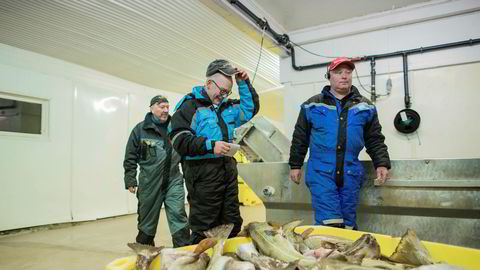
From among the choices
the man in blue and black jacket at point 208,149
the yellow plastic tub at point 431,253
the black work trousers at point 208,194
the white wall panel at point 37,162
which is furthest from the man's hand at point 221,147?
the white wall panel at point 37,162

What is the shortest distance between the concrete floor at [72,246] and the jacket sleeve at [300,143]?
1.75 metres

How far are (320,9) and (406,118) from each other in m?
1.44

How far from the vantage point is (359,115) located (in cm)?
192

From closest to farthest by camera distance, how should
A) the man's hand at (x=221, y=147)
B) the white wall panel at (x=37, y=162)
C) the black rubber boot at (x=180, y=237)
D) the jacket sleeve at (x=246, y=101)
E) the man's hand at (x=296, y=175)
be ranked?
the man's hand at (x=221, y=147) < the jacket sleeve at (x=246, y=101) < the man's hand at (x=296, y=175) < the black rubber boot at (x=180, y=237) < the white wall panel at (x=37, y=162)

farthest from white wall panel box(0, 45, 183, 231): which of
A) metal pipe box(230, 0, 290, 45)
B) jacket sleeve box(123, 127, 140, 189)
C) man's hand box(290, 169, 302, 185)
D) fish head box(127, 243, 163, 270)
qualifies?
fish head box(127, 243, 163, 270)

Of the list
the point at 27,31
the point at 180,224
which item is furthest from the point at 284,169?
the point at 27,31

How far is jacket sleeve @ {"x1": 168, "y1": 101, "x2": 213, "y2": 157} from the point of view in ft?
5.27

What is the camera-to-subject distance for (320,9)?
10.5 feet

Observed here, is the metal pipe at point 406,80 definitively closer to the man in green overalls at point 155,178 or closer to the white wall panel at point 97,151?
the man in green overalls at point 155,178

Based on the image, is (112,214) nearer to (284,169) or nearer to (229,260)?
(284,169)

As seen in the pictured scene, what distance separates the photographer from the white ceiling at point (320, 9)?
307 centimetres

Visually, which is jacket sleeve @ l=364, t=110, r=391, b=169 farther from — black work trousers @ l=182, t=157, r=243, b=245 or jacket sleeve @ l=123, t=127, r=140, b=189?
jacket sleeve @ l=123, t=127, r=140, b=189

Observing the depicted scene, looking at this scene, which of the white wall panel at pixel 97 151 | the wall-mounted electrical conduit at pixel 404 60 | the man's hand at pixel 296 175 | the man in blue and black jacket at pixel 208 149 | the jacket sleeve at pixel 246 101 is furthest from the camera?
the white wall panel at pixel 97 151

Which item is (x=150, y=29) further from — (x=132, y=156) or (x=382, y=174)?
(x=382, y=174)
